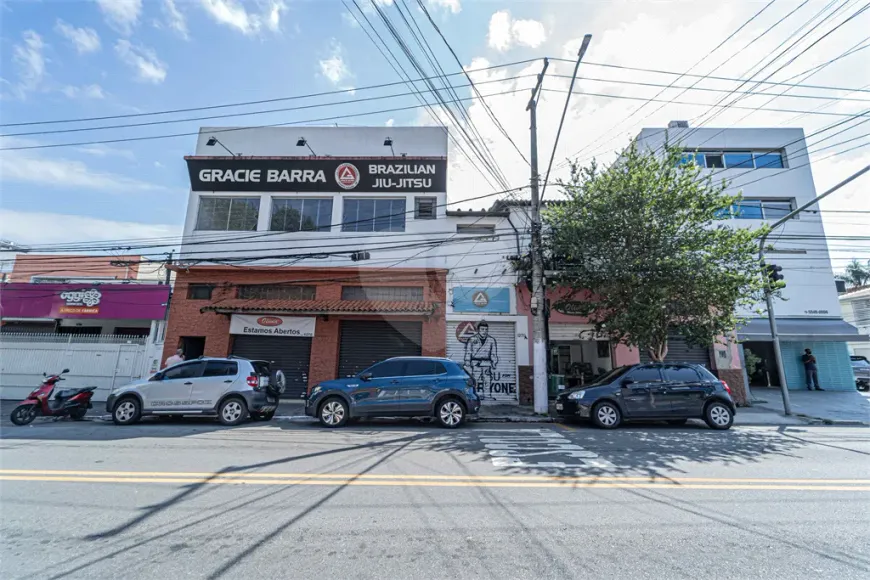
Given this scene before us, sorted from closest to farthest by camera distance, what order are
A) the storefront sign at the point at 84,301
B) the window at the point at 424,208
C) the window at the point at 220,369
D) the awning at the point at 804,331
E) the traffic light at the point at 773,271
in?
the window at the point at 220,369
the traffic light at the point at 773,271
the storefront sign at the point at 84,301
the awning at the point at 804,331
the window at the point at 424,208

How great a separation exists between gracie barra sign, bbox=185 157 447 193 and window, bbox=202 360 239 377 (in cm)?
881

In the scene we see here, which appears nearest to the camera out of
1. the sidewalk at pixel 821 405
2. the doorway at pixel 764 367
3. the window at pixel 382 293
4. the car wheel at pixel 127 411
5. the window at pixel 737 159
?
the car wheel at pixel 127 411

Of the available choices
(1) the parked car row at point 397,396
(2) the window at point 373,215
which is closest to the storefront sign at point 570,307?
(1) the parked car row at point 397,396

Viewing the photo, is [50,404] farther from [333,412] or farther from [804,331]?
[804,331]

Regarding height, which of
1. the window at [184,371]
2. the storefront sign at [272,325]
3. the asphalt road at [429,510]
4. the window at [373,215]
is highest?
the window at [373,215]

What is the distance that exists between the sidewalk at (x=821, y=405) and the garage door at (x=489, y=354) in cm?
711

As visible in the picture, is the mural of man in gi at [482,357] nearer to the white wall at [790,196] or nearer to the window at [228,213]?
the window at [228,213]

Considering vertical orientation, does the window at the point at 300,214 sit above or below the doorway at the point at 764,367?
above

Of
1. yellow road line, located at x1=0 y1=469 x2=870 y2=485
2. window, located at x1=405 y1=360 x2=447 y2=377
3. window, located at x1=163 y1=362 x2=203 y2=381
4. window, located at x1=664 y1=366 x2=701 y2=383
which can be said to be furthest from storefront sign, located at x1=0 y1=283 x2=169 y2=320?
window, located at x1=664 y1=366 x2=701 y2=383

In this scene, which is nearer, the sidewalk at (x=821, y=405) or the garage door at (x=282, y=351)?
the sidewalk at (x=821, y=405)

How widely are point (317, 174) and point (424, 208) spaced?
4821mm

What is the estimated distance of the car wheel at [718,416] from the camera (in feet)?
31.2

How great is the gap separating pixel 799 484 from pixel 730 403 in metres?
5.13

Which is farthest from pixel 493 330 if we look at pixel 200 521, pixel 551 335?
pixel 200 521
